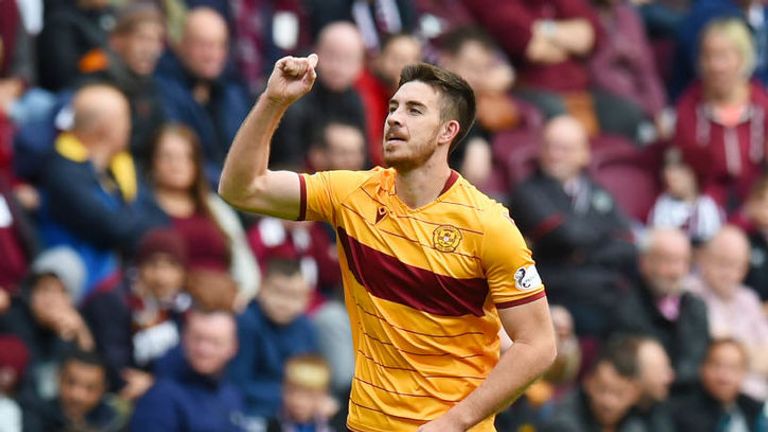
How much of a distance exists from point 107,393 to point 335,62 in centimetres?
303

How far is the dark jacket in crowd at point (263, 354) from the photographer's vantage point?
31.4 ft

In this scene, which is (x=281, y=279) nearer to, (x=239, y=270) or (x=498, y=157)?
(x=239, y=270)

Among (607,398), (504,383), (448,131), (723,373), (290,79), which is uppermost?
(290,79)

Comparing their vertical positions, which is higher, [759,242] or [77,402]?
[77,402]

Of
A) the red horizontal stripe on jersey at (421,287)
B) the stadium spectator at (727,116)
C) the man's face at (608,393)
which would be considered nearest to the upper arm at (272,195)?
the red horizontal stripe on jersey at (421,287)

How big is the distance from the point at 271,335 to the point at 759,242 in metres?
3.95

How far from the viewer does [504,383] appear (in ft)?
20.5

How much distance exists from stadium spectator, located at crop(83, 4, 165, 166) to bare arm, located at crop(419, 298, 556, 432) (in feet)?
13.8

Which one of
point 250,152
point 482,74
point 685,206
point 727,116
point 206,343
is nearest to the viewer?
point 250,152

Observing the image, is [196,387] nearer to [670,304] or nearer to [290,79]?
[290,79]

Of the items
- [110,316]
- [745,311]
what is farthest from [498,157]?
[110,316]

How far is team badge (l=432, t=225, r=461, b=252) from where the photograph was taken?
6.36 m

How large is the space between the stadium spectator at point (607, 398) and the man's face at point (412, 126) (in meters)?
3.92

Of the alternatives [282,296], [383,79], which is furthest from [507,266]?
[383,79]
